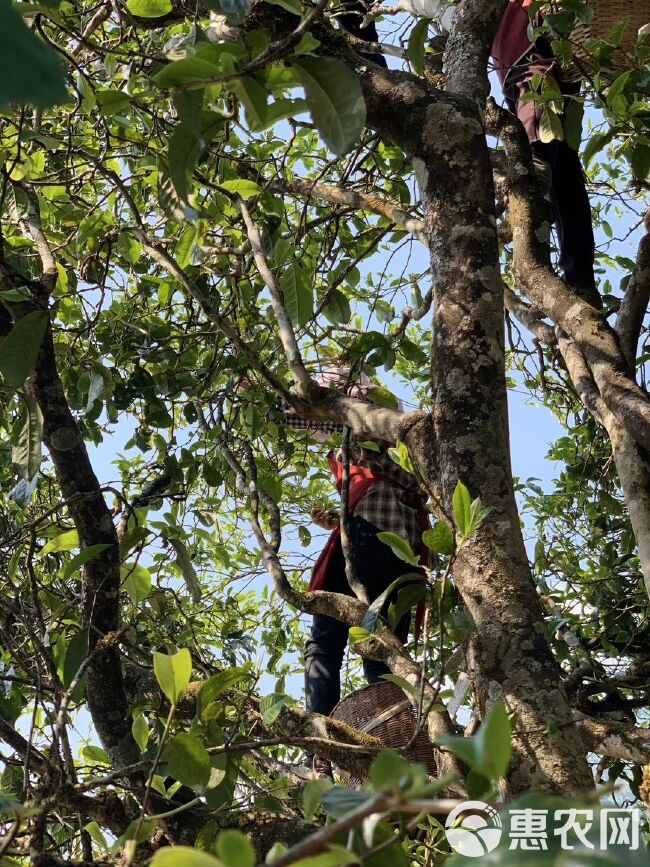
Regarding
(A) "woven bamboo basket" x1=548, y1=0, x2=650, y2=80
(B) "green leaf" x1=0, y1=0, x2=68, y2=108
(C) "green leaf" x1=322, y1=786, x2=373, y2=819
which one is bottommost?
(C) "green leaf" x1=322, y1=786, x2=373, y2=819

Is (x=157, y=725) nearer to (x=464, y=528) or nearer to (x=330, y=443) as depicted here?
(x=464, y=528)

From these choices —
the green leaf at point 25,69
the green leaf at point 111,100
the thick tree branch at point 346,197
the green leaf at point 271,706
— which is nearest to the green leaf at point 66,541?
the green leaf at point 271,706

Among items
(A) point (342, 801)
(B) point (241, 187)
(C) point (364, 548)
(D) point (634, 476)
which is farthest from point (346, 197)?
(A) point (342, 801)

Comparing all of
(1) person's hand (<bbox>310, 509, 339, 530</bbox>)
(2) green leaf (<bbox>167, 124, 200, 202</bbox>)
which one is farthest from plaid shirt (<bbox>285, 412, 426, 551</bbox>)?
(2) green leaf (<bbox>167, 124, 200, 202</bbox>)

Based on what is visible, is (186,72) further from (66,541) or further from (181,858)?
(66,541)

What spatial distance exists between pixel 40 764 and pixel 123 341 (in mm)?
1850

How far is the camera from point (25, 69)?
1.84 ft

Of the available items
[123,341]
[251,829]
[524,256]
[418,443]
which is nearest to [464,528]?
[418,443]

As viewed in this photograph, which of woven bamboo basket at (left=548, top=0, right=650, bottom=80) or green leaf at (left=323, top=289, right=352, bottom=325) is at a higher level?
woven bamboo basket at (left=548, top=0, right=650, bottom=80)

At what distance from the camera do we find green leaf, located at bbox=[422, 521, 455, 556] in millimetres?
1347

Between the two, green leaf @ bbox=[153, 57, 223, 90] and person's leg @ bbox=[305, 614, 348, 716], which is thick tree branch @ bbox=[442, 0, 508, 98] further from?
person's leg @ bbox=[305, 614, 348, 716]

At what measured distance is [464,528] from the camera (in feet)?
4.24

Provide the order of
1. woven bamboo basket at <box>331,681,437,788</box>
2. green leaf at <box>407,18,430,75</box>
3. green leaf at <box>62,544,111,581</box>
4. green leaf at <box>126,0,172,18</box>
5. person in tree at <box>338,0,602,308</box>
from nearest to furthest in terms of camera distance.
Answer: green leaf at <box>62,544,111,581</box>, green leaf at <box>126,0,172,18</box>, green leaf at <box>407,18,430,75</box>, woven bamboo basket at <box>331,681,437,788</box>, person in tree at <box>338,0,602,308</box>

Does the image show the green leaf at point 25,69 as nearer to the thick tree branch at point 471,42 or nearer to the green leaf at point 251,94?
the green leaf at point 251,94
